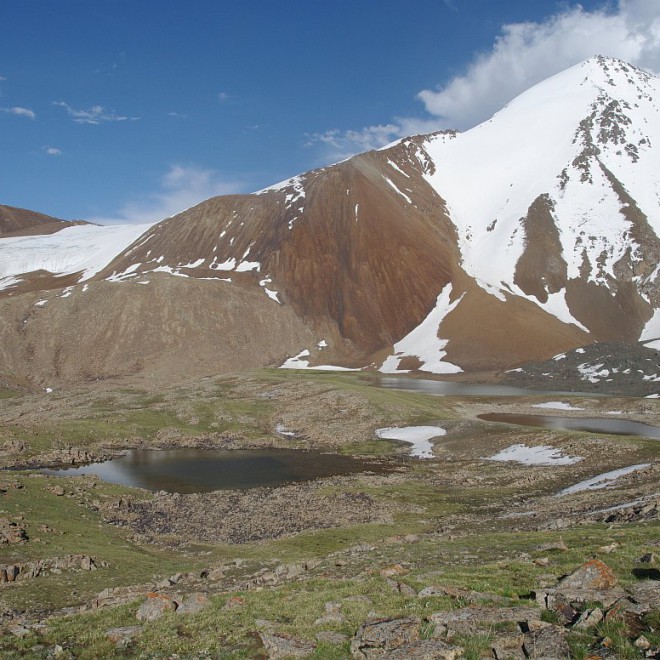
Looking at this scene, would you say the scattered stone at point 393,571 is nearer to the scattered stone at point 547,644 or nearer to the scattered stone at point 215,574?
the scattered stone at point 215,574

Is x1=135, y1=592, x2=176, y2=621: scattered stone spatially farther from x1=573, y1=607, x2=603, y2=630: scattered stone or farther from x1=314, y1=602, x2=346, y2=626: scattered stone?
x1=573, y1=607, x2=603, y2=630: scattered stone

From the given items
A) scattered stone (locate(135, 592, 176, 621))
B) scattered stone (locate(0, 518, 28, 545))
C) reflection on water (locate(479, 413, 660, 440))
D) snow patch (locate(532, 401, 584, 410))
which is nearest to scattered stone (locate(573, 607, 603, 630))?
scattered stone (locate(135, 592, 176, 621))

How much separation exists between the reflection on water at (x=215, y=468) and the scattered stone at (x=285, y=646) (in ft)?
136

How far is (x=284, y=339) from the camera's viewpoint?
7303 inches

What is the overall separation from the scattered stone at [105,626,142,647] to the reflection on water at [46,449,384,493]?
3871 cm

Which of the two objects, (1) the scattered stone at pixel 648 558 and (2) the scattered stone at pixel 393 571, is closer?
(1) the scattered stone at pixel 648 558

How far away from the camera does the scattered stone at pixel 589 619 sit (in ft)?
45.3

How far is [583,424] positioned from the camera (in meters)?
88.2

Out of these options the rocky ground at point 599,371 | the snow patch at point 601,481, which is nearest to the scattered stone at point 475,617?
the snow patch at point 601,481

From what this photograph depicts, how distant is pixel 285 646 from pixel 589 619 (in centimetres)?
724

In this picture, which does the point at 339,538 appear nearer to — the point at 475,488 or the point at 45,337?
the point at 475,488

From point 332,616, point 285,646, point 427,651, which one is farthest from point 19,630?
point 427,651

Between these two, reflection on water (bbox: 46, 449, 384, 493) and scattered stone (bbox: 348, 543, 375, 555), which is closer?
scattered stone (bbox: 348, 543, 375, 555)

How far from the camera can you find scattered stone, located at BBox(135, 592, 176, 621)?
59.9ft
